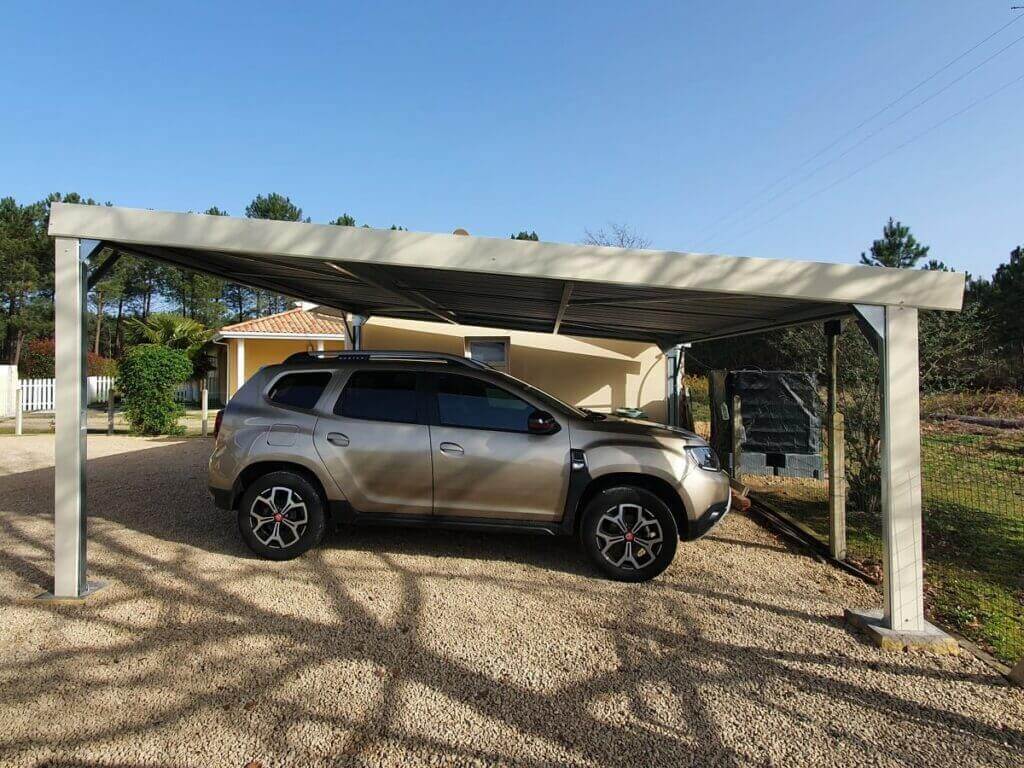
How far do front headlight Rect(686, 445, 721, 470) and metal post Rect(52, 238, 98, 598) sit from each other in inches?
178

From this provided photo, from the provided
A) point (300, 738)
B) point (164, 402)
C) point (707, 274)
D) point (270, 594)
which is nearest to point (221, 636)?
point (270, 594)

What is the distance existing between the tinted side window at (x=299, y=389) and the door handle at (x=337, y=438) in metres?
0.36

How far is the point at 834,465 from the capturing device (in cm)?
543

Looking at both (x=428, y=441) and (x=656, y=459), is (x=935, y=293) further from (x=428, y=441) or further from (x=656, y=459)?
(x=428, y=441)

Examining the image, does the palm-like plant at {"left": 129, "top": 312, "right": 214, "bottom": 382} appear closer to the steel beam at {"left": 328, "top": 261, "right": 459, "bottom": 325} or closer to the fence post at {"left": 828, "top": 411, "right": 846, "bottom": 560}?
the steel beam at {"left": 328, "top": 261, "right": 459, "bottom": 325}

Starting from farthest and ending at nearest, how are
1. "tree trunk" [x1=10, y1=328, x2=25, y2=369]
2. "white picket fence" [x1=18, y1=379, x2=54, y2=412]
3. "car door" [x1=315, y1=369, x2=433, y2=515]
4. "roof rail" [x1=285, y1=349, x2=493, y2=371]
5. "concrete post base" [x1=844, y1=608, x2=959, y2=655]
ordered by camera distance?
"tree trunk" [x1=10, y1=328, x2=25, y2=369] < "white picket fence" [x1=18, y1=379, x2=54, y2=412] < "roof rail" [x1=285, y1=349, x2=493, y2=371] < "car door" [x1=315, y1=369, x2=433, y2=515] < "concrete post base" [x1=844, y1=608, x2=959, y2=655]

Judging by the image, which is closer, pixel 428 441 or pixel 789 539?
pixel 428 441

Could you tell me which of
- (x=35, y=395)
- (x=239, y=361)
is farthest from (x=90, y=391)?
(x=239, y=361)

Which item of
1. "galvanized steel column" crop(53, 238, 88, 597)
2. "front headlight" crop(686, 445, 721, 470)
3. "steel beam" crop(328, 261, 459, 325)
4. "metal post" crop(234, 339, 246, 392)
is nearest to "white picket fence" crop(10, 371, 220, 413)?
"metal post" crop(234, 339, 246, 392)

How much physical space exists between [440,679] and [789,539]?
14.3 ft

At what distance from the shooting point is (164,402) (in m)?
13.9

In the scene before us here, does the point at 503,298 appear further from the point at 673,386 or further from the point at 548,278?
the point at 673,386

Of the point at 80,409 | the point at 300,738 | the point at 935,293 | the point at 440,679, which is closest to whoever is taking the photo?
the point at 300,738

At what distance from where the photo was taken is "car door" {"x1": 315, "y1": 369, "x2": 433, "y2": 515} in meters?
4.78
